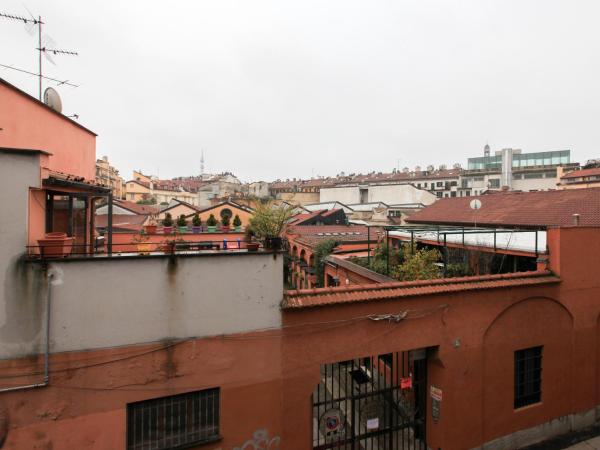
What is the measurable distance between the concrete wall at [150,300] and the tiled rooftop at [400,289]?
1.78 ft

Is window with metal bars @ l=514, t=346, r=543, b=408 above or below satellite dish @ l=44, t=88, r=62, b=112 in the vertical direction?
below

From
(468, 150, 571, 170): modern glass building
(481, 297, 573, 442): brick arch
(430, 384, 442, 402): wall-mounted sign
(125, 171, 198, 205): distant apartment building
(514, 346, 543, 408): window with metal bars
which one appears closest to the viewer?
(430, 384, 442, 402): wall-mounted sign

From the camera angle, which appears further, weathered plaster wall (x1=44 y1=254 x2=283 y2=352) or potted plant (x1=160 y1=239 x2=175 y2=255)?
potted plant (x1=160 y1=239 x2=175 y2=255)

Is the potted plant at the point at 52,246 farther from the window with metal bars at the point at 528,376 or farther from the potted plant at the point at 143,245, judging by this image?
the window with metal bars at the point at 528,376

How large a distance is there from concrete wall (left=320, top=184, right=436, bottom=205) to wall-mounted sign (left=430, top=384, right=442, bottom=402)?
4399 centimetres

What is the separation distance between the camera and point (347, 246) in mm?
24172

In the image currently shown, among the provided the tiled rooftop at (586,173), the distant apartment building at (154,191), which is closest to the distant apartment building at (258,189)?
the distant apartment building at (154,191)

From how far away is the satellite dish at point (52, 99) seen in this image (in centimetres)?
986

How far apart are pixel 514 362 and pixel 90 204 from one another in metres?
12.9

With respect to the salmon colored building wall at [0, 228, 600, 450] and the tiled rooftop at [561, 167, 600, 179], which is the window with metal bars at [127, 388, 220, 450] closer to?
the salmon colored building wall at [0, 228, 600, 450]

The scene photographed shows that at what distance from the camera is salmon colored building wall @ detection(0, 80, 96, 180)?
800 cm

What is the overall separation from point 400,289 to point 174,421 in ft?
17.5

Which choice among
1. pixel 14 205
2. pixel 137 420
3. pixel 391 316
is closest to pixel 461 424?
pixel 391 316

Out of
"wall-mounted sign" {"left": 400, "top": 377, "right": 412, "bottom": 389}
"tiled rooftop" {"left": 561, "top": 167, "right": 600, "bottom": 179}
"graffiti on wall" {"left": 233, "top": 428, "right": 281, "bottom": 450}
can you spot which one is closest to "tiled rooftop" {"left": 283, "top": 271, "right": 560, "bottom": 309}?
"wall-mounted sign" {"left": 400, "top": 377, "right": 412, "bottom": 389}
